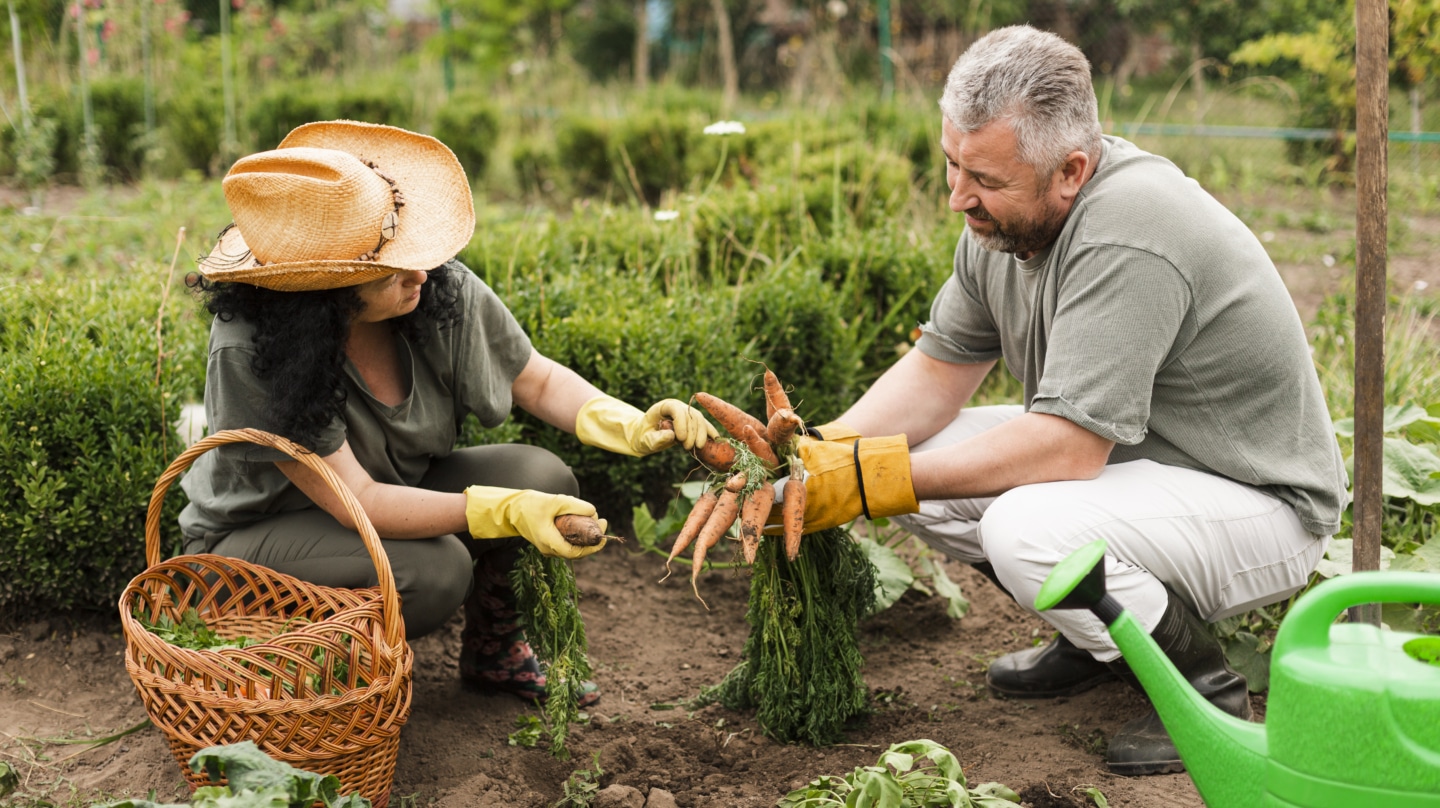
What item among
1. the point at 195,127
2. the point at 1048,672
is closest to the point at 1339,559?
the point at 1048,672

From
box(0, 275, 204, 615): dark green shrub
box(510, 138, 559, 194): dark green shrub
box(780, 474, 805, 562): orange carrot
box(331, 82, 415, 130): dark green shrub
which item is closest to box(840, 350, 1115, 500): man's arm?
box(780, 474, 805, 562): orange carrot

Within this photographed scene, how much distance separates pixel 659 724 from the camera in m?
2.62

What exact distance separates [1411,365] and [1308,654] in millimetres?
2932

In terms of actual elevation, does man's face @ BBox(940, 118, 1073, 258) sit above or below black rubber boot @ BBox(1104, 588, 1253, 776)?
above

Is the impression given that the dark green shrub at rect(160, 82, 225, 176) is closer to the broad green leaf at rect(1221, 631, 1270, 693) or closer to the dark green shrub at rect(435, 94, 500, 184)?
the dark green shrub at rect(435, 94, 500, 184)

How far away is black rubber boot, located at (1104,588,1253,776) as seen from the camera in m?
2.23

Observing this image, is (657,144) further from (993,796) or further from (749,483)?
(993,796)

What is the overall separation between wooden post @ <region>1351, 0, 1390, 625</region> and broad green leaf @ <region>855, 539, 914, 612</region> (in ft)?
3.73

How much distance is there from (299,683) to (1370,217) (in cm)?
208

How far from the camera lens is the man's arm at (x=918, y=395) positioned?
2.73 m

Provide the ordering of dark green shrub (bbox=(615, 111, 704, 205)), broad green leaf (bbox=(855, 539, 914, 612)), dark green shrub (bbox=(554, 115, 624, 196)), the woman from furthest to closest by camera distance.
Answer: dark green shrub (bbox=(554, 115, 624, 196)) → dark green shrub (bbox=(615, 111, 704, 205)) → broad green leaf (bbox=(855, 539, 914, 612)) → the woman

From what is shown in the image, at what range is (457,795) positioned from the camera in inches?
89.9

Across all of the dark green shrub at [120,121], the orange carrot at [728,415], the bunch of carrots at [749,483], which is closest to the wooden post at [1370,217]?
the bunch of carrots at [749,483]

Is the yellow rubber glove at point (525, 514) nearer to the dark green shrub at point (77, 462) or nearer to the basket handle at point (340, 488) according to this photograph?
the basket handle at point (340, 488)
